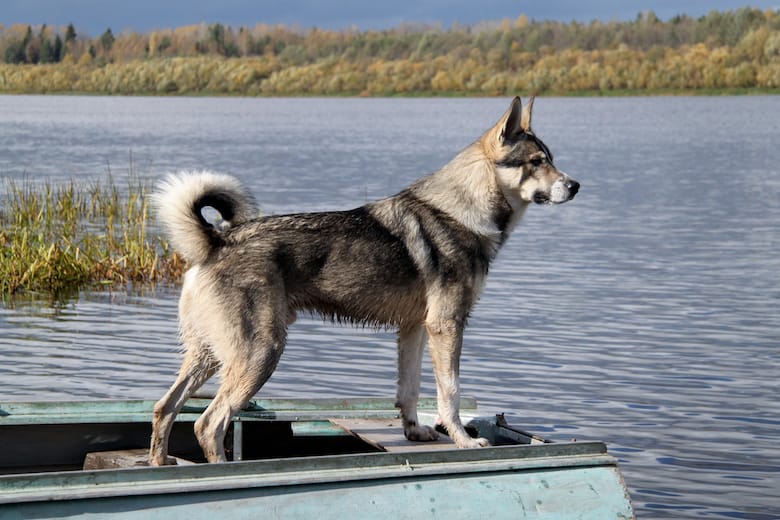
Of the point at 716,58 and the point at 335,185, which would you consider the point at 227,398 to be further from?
the point at 716,58

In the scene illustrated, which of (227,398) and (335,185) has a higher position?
(335,185)

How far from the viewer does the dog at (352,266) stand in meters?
6.92

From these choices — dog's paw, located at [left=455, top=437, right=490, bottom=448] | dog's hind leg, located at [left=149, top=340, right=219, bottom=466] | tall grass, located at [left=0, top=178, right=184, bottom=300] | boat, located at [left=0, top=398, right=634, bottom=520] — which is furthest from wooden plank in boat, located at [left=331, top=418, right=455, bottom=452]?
tall grass, located at [left=0, top=178, right=184, bottom=300]

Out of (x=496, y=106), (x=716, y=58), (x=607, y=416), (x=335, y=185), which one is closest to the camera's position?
(x=607, y=416)

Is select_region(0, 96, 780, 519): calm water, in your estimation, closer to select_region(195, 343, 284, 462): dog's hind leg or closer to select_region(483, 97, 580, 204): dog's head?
select_region(483, 97, 580, 204): dog's head

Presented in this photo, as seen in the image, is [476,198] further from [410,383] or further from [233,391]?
[233,391]

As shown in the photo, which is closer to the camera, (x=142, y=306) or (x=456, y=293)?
(x=456, y=293)

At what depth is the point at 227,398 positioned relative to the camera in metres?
7.00

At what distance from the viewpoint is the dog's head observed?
751cm

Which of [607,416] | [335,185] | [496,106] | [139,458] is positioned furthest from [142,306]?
[496,106]

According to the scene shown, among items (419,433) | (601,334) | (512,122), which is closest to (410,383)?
(419,433)

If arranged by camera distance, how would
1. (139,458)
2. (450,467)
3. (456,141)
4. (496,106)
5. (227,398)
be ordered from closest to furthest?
1. (450,467)
2. (227,398)
3. (139,458)
4. (456,141)
5. (496,106)

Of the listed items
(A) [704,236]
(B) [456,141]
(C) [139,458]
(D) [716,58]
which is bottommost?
(C) [139,458]

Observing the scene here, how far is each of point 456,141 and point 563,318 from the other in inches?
1287
